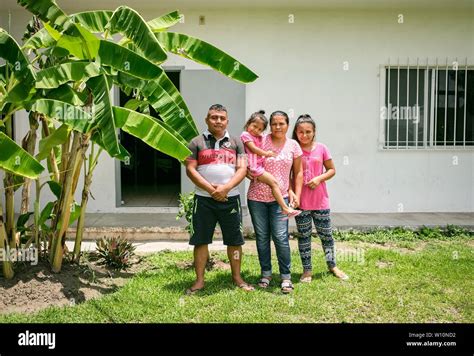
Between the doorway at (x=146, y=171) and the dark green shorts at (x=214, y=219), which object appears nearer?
the dark green shorts at (x=214, y=219)

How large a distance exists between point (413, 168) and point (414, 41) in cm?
214

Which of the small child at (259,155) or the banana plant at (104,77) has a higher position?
the banana plant at (104,77)

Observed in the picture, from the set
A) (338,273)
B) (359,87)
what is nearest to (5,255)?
(338,273)

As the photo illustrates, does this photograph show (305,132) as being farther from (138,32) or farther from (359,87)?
(359,87)

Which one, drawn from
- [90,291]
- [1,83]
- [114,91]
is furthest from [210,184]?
[114,91]

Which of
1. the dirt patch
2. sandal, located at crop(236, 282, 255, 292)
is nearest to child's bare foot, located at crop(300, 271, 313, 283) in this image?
sandal, located at crop(236, 282, 255, 292)

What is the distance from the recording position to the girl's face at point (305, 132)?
5.00 m

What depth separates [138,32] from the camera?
414cm

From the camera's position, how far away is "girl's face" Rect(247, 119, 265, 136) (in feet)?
15.8

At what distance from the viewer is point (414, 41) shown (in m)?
8.25

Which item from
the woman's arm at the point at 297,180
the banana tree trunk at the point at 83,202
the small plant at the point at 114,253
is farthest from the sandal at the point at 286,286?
the banana tree trunk at the point at 83,202

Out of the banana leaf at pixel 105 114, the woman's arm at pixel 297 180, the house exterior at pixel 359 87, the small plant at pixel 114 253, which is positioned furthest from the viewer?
the house exterior at pixel 359 87

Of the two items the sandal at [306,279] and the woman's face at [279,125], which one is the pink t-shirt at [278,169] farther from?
the sandal at [306,279]
